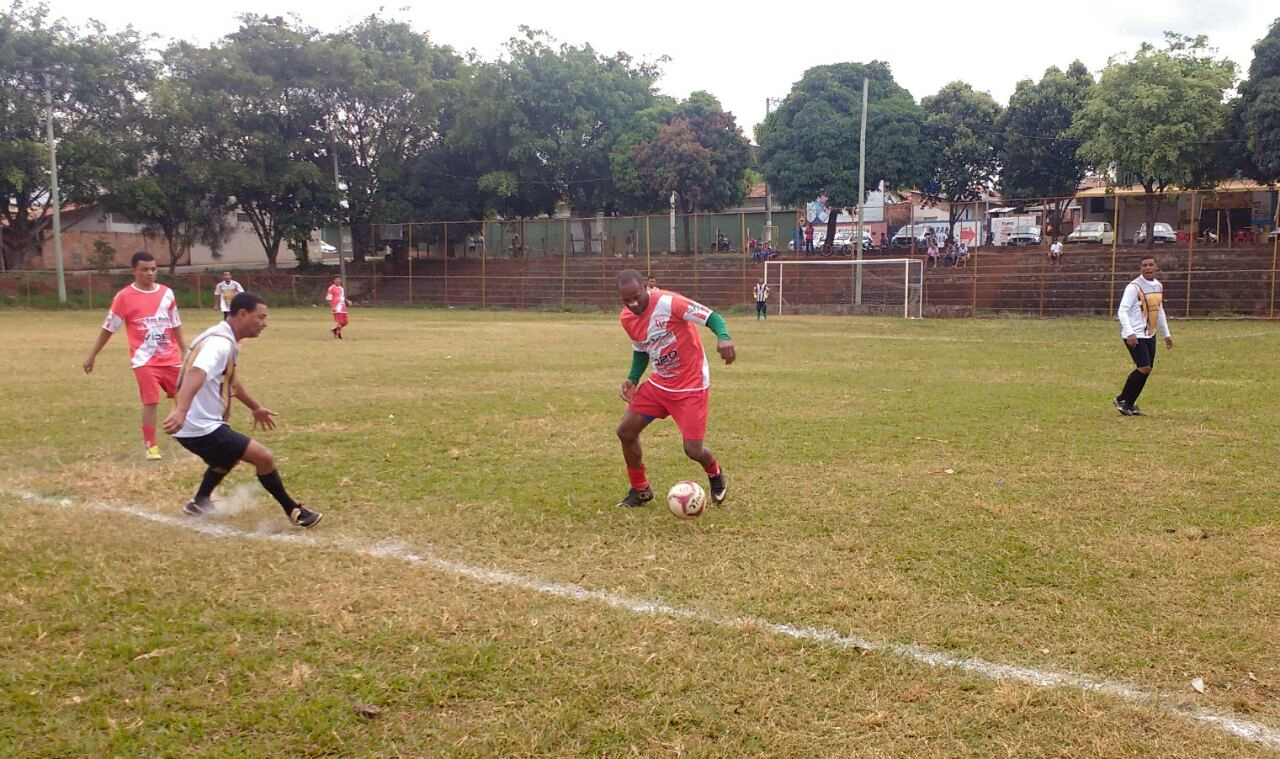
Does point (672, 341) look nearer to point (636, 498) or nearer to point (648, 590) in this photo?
point (636, 498)

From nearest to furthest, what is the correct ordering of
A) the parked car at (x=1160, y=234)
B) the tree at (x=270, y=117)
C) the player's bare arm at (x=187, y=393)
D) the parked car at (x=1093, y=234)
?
the player's bare arm at (x=187, y=393), the parked car at (x=1160, y=234), the parked car at (x=1093, y=234), the tree at (x=270, y=117)

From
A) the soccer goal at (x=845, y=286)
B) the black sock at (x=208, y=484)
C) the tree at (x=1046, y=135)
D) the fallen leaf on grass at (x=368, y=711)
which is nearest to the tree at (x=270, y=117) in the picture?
the soccer goal at (x=845, y=286)

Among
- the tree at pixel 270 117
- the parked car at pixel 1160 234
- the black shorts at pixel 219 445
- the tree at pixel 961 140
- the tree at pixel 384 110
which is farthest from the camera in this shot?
the tree at pixel 384 110

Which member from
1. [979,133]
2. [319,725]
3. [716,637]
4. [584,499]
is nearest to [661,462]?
[584,499]

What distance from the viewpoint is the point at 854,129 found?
41.2m

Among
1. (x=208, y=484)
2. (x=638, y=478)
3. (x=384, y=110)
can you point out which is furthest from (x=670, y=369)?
(x=384, y=110)

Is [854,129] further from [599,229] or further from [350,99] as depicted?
[350,99]

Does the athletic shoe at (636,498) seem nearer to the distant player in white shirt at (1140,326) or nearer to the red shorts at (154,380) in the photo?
the red shorts at (154,380)

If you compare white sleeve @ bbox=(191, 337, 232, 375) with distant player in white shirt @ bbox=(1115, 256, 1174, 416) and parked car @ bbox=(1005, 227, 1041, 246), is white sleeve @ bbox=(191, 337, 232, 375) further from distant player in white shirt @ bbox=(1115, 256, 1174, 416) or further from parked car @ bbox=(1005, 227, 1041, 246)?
parked car @ bbox=(1005, 227, 1041, 246)

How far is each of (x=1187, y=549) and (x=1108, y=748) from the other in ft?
9.57

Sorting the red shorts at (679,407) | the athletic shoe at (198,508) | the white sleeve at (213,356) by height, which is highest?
the white sleeve at (213,356)

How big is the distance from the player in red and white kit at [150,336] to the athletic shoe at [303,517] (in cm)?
337

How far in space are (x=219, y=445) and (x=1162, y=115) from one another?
3753 centimetres

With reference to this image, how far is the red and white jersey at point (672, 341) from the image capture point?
684cm
